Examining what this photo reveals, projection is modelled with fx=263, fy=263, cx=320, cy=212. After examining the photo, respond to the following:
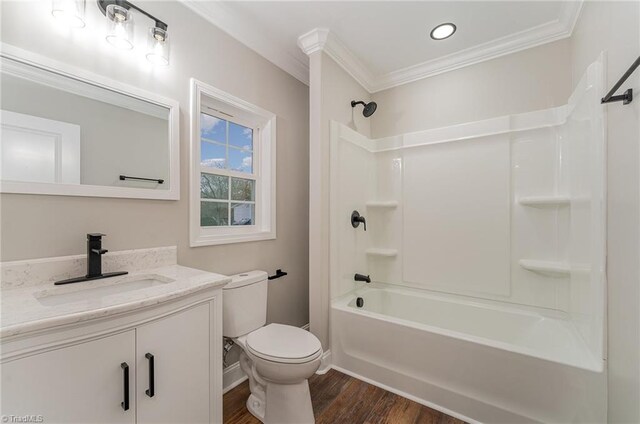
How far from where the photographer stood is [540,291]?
6.27 feet

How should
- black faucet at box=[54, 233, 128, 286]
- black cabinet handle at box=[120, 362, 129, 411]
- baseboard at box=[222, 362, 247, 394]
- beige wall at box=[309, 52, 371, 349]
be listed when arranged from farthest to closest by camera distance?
1. beige wall at box=[309, 52, 371, 349]
2. baseboard at box=[222, 362, 247, 394]
3. black faucet at box=[54, 233, 128, 286]
4. black cabinet handle at box=[120, 362, 129, 411]

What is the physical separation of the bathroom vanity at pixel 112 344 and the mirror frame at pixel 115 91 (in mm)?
293

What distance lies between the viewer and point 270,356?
1356mm

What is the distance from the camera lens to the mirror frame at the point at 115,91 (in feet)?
3.40

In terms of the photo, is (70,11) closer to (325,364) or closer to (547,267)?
(325,364)

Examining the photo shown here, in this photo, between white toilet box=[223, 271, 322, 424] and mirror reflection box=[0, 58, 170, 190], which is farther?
white toilet box=[223, 271, 322, 424]

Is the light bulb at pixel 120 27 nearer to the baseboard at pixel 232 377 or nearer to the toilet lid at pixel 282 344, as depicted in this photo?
the toilet lid at pixel 282 344

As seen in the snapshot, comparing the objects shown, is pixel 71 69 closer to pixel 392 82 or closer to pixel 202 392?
pixel 202 392

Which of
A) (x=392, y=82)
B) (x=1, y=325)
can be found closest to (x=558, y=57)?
(x=392, y=82)

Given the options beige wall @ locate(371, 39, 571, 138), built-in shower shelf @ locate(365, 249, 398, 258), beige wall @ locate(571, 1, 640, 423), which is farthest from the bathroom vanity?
beige wall @ locate(371, 39, 571, 138)

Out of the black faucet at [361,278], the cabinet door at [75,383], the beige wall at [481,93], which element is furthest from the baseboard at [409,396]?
the beige wall at [481,93]

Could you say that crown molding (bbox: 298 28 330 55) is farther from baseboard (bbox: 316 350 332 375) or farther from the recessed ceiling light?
baseboard (bbox: 316 350 332 375)

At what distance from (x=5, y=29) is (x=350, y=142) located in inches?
78.0

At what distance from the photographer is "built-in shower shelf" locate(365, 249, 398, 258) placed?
250 centimetres
